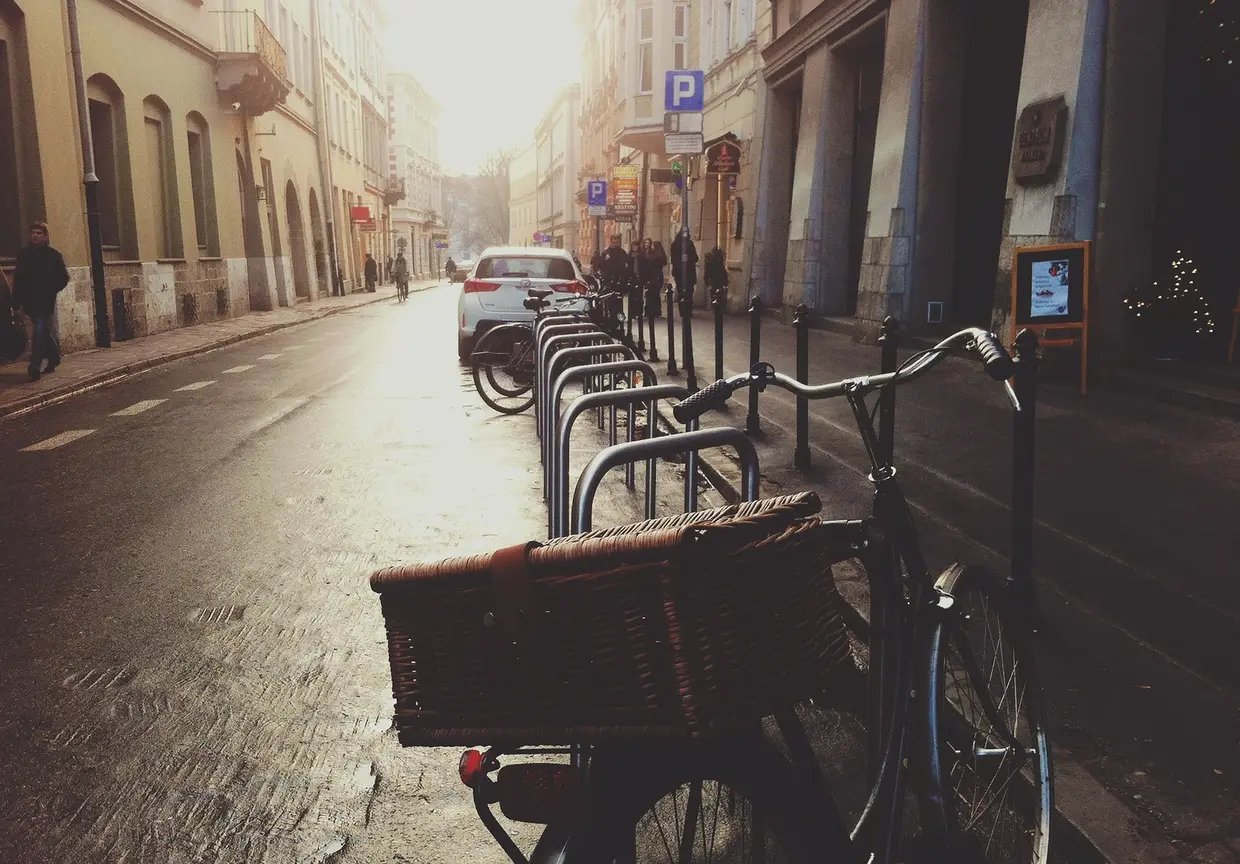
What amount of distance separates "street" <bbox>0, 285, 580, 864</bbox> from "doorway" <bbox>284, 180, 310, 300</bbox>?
25.8 metres

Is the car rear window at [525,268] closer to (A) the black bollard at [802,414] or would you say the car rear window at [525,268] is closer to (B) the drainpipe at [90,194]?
(B) the drainpipe at [90,194]

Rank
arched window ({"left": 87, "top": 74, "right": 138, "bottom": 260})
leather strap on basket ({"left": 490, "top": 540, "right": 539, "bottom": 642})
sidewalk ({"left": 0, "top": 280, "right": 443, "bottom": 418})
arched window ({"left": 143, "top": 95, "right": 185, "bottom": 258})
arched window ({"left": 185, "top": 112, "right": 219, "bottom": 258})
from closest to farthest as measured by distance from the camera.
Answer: leather strap on basket ({"left": 490, "top": 540, "right": 539, "bottom": 642}), sidewalk ({"left": 0, "top": 280, "right": 443, "bottom": 418}), arched window ({"left": 87, "top": 74, "right": 138, "bottom": 260}), arched window ({"left": 143, "top": 95, "right": 185, "bottom": 258}), arched window ({"left": 185, "top": 112, "right": 219, "bottom": 258})

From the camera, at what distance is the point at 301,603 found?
16.7 ft

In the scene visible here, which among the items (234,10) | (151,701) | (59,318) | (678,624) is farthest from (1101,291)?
(234,10)

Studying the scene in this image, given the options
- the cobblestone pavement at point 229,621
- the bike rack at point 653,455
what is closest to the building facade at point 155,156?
the cobblestone pavement at point 229,621

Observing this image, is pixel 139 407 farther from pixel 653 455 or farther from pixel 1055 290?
pixel 653 455

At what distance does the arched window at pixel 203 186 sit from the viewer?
2550 centimetres

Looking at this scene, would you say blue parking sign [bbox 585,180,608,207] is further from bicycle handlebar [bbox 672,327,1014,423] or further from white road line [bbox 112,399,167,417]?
bicycle handlebar [bbox 672,327,1014,423]

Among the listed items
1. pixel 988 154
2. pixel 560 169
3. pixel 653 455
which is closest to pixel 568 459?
pixel 653 455

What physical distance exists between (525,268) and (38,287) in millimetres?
6018

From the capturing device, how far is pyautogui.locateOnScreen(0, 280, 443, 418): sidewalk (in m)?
12.4

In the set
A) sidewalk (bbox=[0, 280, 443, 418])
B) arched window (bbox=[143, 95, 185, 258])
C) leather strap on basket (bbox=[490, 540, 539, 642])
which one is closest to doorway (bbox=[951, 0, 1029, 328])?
sidewalk (bbox=[0, 280, 443, 418])

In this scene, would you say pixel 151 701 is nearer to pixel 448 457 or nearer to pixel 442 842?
A: pixel 442 842

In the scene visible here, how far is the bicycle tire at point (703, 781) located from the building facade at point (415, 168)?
7535 cm
